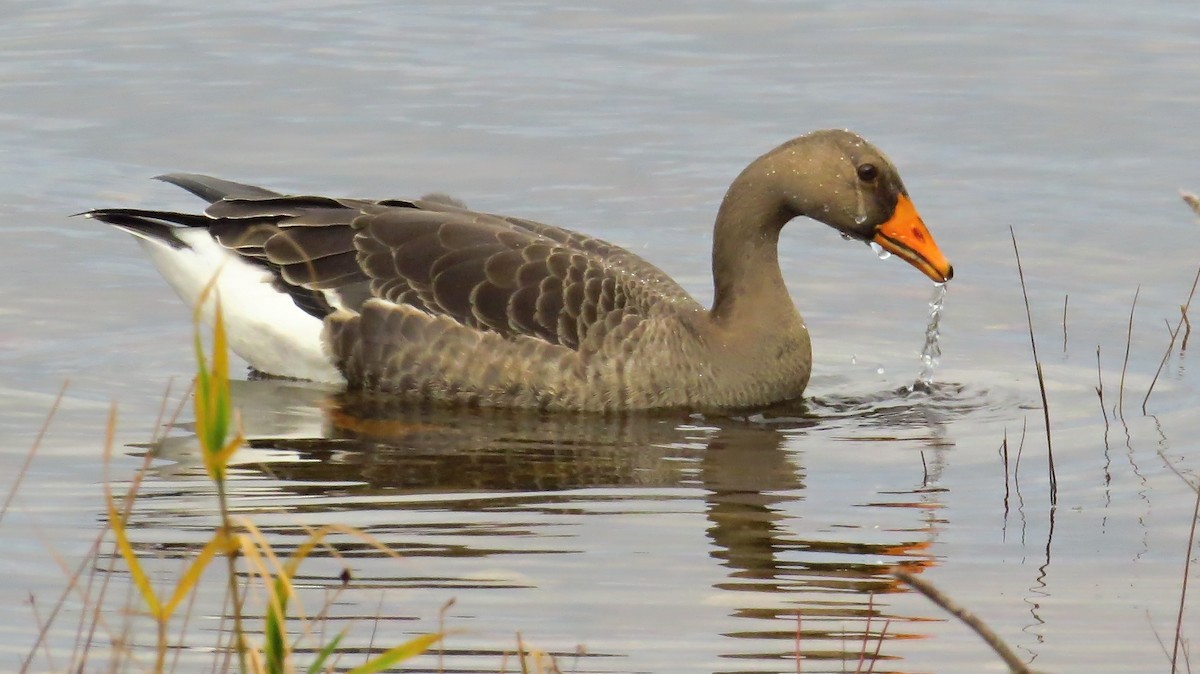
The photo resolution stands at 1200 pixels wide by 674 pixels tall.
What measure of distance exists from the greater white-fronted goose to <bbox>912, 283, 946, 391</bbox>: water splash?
0.72 feet

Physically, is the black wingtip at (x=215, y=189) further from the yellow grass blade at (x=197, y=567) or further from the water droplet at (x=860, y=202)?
the yellow grass blade at (x=197, y=567)

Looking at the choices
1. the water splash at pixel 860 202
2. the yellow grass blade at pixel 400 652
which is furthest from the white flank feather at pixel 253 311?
the yellow grass blade at pixel 400 652

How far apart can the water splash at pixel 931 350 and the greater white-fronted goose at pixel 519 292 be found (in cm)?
22

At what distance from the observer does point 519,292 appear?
9102 millimetres

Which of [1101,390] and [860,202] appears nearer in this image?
[1101,390]

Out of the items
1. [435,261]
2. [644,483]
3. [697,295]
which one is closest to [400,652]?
[644,483]

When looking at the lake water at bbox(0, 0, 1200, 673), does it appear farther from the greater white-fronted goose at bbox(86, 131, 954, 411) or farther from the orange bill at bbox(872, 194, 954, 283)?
the orange bill at bbox(872, 194, 954, 283)

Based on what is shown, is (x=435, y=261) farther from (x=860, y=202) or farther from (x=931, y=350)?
(x=931, y=350)

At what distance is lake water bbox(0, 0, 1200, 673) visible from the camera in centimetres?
625

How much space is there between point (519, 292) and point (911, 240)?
193cm

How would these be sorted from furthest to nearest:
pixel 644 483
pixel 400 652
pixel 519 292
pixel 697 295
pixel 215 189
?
pixel 697 295 < pixel 215 189 < pixel 519 292 < pixel 644 483 < pixel 400 652

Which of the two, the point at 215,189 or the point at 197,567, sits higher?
the point at 215,189

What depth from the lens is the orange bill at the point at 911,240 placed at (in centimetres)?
905

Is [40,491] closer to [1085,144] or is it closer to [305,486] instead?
[305,486]
